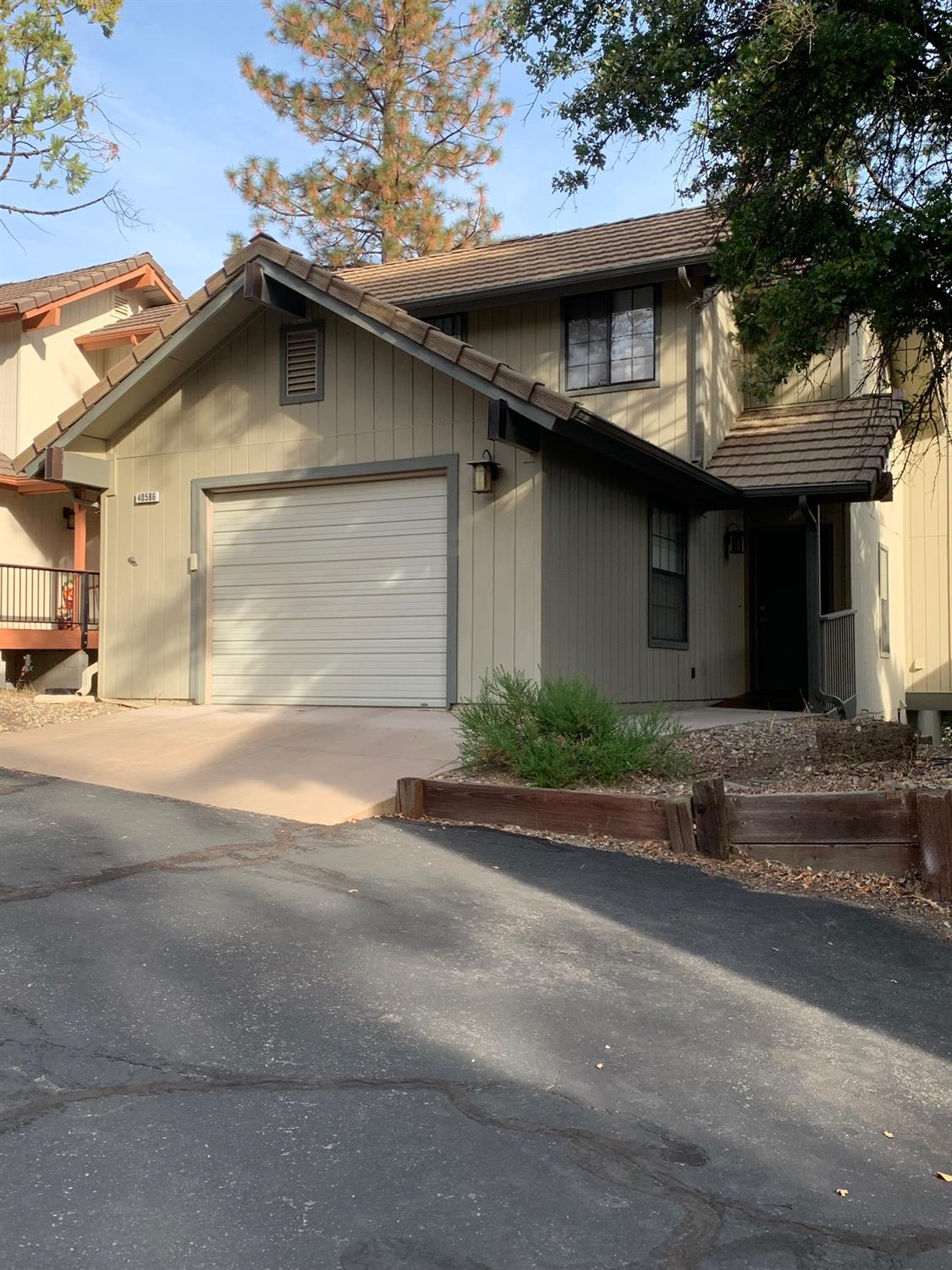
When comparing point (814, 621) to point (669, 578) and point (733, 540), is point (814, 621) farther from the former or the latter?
point (733, 540)

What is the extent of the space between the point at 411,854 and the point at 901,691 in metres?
15.4

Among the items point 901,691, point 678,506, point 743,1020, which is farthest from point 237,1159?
point 901,691

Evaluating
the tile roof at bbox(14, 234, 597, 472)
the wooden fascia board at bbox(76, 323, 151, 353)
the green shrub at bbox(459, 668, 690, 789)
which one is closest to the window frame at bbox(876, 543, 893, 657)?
the tile roof at bbox(14, 234, 597, 472)

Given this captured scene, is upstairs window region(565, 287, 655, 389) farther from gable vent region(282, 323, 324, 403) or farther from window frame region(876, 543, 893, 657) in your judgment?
window frame region(876, 543, 893, 657)

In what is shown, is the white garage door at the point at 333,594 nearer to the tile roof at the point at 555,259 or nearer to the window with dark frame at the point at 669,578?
the window with dark frame at the point at 669,578

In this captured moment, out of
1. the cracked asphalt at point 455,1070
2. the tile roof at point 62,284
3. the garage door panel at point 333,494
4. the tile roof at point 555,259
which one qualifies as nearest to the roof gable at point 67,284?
the tile roof at point 62,284

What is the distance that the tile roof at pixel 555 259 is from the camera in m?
14.3

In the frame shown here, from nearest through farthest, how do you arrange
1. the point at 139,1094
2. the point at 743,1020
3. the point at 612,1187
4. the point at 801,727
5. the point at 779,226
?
1. the point at 612,1187
2. the point at 139,1094
3. the point at 743,1020
4. the point at 779,226
5. the point at 801,727

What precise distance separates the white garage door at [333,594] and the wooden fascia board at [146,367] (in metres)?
1.56

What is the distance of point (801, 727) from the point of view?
11359 mm

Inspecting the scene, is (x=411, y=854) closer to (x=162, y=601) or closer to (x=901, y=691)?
(x=162, y=601)

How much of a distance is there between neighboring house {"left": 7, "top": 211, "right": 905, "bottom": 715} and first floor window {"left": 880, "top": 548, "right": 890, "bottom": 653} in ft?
8.64

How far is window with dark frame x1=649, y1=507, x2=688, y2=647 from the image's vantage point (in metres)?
13.9

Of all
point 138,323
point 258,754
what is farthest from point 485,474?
point 138,323
